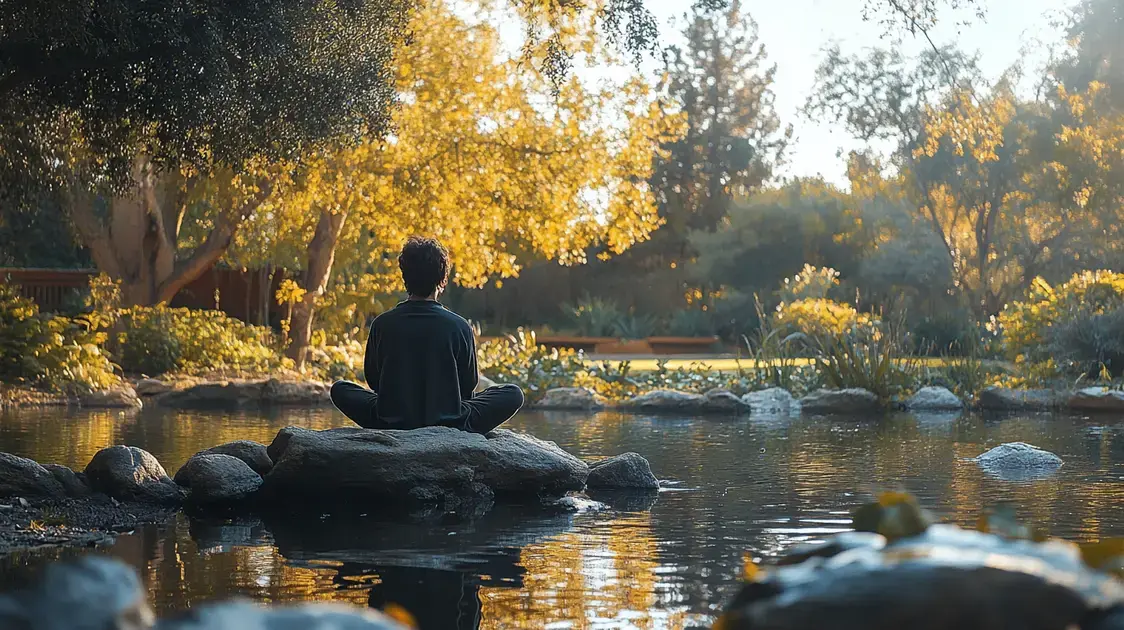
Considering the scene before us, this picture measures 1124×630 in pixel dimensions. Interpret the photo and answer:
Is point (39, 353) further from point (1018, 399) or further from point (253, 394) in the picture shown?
point (1018, 399)

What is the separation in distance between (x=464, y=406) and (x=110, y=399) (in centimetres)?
1016

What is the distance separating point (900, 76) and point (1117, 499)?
28.4 metres

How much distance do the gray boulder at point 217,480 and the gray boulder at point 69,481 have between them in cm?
58

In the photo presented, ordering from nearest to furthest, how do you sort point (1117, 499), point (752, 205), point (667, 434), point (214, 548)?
point (214, 548)
point (1117, 499)
point (667, 434)
point (752, 205)

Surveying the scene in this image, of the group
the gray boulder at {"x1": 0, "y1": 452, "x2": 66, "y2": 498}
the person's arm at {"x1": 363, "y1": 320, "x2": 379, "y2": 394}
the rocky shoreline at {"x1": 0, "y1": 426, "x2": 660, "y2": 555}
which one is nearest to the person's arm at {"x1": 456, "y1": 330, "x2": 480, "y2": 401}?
the rocky shoreline at {"x1": 0, "y1": 426, "x2": 660, "y2": 555}

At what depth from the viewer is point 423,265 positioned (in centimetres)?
838

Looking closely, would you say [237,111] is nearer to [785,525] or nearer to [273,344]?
[785,525]

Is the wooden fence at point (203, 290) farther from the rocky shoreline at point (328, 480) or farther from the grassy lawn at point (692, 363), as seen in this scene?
the rocky shoreline at point (328, 480)

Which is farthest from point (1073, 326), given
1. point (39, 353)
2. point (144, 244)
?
point (144, 244)

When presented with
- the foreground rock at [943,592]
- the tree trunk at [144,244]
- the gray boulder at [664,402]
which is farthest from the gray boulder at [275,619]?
the tree trunk at [144,244]

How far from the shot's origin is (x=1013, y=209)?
3769cm

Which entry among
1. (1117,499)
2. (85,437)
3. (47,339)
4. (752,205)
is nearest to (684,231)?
(752,205)

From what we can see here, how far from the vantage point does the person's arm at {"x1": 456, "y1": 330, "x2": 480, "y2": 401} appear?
851 cm

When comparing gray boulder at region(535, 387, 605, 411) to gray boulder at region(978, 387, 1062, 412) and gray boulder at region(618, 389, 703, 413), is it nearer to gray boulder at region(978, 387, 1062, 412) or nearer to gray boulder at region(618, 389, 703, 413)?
gray boulder at region(618, 389, 703, 413)
